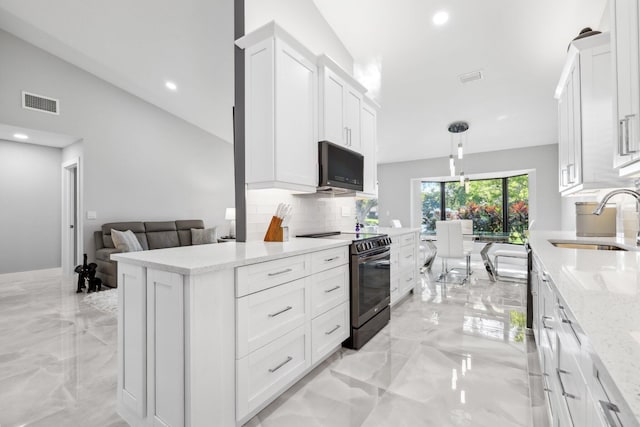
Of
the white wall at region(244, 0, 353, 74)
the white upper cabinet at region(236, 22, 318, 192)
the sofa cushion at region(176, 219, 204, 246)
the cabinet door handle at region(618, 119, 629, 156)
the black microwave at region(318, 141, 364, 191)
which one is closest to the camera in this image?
the cabinet door handle at region(618, 119, 629, 156)

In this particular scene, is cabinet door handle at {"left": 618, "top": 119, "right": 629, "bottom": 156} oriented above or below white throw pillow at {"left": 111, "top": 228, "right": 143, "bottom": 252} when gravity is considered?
above

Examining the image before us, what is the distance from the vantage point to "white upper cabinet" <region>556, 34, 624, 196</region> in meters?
2.00

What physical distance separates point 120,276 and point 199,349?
2.15 ft

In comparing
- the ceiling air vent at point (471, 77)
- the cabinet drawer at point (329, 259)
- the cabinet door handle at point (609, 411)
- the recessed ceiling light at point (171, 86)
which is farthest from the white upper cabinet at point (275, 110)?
the recessed ceiling light at point (171, 86)

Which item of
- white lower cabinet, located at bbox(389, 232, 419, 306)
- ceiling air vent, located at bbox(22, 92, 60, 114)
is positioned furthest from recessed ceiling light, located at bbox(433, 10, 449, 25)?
ceiling air vent, located at bbox(22, 92, 60, 114)

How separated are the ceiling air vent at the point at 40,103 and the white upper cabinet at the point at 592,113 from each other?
6676 millimetres

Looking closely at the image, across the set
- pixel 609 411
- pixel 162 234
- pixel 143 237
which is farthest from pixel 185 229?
pixel 609 411

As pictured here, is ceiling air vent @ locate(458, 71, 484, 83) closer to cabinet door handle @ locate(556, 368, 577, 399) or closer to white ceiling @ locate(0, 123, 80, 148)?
cabinet door handle @ locate(556, 368, 577, 399)

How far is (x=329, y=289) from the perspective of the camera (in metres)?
2.10

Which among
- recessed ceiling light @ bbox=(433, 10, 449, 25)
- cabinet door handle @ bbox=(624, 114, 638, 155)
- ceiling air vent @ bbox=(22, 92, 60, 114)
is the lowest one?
cabinet door handle @ bbox=(624, 114, 638, 155)

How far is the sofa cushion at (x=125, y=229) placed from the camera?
492 cm

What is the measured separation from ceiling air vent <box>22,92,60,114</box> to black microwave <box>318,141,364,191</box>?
4.90m

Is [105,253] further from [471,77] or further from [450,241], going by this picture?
[471,77]

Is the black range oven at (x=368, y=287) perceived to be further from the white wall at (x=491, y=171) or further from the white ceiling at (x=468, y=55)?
the white wall at (x=491, y=171)
